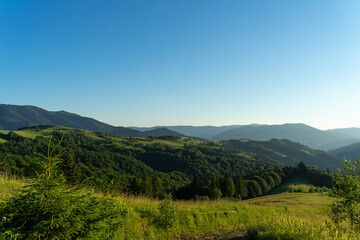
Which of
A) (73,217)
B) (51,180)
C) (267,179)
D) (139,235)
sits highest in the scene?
(51,180)

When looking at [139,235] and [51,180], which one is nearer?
[51,180]

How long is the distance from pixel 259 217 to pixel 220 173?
185499 mm

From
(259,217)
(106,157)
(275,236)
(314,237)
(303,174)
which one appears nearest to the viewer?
(314,237)

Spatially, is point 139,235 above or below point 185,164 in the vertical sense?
above

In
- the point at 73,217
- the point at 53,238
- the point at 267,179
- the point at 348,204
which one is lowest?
the point at 267,179

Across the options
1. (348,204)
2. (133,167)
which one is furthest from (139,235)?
(133,167)

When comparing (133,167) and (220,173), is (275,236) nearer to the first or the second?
(133,167)

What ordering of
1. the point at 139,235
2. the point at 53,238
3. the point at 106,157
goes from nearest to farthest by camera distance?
the point at 53,238, the point at 139,235, the point at 106,157

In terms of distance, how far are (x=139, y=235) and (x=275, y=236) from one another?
6350mm

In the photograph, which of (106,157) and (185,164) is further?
(185,164)

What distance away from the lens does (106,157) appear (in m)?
160

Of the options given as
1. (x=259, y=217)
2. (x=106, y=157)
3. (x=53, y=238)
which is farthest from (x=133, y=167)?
(x=53, y=238)

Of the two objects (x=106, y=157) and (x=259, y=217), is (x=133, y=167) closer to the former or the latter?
(x=106, y=157)

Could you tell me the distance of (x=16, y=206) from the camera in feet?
14.5
